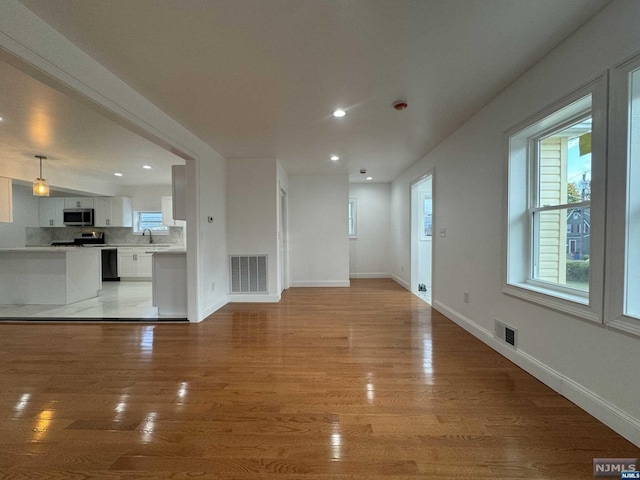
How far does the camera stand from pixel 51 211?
6.84 meters

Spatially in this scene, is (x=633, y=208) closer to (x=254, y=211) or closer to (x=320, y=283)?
(x=254, y=211)

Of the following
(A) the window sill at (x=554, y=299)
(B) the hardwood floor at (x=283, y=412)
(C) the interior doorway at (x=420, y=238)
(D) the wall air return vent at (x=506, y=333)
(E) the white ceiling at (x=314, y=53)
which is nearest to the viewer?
(B) the hardwood floor at (x=283, y=412)

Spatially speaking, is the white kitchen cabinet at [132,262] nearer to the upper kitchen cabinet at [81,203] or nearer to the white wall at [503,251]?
the upper kitchen cabinet at [81,203]

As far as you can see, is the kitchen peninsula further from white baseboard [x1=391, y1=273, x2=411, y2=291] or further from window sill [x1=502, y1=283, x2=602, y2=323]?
window sill [x1=502, y1=283, x2=602, y2=323]

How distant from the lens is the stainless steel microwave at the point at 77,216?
266 inches

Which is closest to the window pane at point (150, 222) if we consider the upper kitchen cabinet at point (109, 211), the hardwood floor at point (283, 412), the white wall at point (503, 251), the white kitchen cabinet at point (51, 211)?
the upper kitchen cabinet at point (109, 211)

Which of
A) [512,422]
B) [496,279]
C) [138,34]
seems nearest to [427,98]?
[496,279]

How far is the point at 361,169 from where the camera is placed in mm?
5520

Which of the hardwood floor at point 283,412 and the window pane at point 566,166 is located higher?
the window pane at point 566,166

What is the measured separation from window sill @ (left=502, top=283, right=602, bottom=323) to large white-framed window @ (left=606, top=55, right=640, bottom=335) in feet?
0.52

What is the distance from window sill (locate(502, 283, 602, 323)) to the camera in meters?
1.73

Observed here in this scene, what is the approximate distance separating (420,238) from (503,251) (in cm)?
319

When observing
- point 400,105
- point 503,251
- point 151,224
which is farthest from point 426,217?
point 151,224

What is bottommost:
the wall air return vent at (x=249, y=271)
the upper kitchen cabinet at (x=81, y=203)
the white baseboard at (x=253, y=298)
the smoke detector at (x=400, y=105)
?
the white baseboard at (x=253, y=298)
